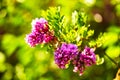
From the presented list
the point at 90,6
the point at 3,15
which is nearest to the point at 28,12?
the point at 3,15

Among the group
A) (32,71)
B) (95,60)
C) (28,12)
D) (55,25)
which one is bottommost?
(95,60)

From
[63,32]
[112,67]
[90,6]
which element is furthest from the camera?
[90,6]

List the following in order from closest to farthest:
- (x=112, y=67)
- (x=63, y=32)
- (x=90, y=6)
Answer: (x=63, y=32) < (x=112, y=67) < (x=90, y=6)

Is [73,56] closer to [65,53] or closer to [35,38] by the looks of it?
[65,53]

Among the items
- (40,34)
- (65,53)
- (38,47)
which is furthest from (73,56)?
(38,47)

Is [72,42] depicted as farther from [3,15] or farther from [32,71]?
[3,15]
